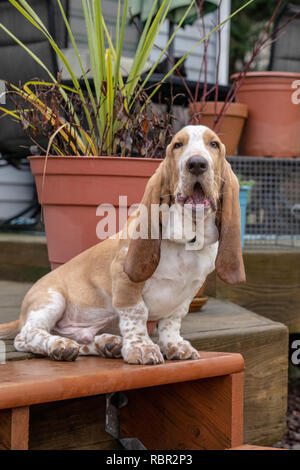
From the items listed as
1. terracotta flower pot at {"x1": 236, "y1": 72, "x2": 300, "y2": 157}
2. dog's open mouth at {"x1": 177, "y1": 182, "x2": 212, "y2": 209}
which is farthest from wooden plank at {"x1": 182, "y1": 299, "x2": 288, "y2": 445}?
terracotta flower pot at {"x1": 236, "y1": 72, "x2": 300, "y2": 157}

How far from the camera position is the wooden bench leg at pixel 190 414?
5.62 feet

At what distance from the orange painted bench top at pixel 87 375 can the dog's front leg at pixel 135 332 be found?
0.05 metres

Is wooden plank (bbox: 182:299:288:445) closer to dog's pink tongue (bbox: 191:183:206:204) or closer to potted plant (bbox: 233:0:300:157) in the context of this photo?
dog's pink tongue (bbox: 191:183:206:204)

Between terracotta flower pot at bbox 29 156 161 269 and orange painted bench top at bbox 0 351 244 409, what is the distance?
565 millimetres

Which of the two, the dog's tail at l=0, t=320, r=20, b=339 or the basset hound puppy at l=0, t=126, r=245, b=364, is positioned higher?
the basset hound puppy at l=0, t=126, r=245, b=364

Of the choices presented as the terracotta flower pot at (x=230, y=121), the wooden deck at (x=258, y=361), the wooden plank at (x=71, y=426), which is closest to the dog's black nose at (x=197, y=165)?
the wooden deck at (x=258, y=361)

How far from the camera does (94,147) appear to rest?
222 centimetres

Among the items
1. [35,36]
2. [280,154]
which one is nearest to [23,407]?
[35,36]

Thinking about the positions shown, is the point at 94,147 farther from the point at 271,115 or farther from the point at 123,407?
the point at 271,115

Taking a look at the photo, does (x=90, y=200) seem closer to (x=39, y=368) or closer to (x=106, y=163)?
(x=106, y=163)

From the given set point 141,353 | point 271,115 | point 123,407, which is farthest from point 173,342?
point 271,115

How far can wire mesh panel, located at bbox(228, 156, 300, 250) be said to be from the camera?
3.66 meters

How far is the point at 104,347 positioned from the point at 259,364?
79 cm

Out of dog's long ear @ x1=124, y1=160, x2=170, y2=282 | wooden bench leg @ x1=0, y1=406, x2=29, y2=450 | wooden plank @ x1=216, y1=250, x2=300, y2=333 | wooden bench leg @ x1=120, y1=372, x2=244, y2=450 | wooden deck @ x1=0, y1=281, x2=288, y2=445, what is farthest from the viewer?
wooden plank @ x1=216, y1=250, x2=300, y2=333
